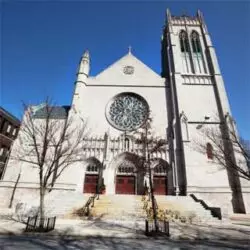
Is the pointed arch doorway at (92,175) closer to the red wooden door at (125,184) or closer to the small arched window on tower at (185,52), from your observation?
the red wooden door at (125,184)

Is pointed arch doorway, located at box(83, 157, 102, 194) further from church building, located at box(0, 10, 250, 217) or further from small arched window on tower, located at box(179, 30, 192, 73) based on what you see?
small arched window on tower, located at box(179, 30, 192, 73)

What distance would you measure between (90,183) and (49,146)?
23.5ft

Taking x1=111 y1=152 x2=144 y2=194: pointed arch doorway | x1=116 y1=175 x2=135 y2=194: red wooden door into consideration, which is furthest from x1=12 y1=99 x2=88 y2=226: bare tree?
x1=116 y1=175 x2=135 y2=194: red wooden door

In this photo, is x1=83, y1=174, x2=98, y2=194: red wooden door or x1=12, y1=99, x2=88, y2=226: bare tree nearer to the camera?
x1=12, y1=99, x2=88, y2=226: bare tree

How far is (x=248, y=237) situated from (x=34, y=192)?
16.7m

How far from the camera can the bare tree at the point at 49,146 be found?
9.84 meters

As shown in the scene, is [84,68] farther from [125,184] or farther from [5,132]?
[125,184]

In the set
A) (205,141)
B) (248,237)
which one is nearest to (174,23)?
(205,141)

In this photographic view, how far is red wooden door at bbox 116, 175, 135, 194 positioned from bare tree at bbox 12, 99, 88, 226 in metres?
4.38

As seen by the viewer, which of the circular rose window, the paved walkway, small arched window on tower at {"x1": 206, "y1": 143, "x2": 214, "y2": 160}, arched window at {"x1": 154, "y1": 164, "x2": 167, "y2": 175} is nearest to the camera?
the paved walkway

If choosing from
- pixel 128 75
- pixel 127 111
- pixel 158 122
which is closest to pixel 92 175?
pixel 127 111

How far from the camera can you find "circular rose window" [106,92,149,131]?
833 inches

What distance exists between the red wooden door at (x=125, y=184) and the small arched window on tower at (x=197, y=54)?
15.7 metres

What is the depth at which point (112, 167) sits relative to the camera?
18.8 m
